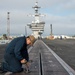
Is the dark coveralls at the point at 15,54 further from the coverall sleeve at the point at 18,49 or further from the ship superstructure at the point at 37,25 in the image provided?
the ship superstructure at the point at 37,25

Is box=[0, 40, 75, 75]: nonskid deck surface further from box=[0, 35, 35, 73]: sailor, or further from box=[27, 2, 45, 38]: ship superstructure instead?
box=[27, 2, 45, 38]: ship superstructure

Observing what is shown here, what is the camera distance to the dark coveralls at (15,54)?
10945mm

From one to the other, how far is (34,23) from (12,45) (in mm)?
170106

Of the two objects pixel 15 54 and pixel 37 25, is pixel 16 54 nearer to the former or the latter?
pixel 15 54

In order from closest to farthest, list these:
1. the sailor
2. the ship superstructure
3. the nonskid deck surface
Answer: the sailor < the nonskid deck surface < the ship superstructure

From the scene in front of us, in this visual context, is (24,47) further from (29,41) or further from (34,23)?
(34,23)

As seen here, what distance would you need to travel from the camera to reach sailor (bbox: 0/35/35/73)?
10877mm

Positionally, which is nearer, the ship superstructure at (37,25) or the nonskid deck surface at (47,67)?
the nonskid deck surface at (47,67)

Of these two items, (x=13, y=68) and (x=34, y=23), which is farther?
(x=34, y=23)

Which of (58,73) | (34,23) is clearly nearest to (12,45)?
(58,73)

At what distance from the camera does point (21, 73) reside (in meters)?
12.5

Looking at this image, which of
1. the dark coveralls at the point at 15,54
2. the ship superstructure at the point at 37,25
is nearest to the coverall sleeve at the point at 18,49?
the dark coveralls at the point at 15,54

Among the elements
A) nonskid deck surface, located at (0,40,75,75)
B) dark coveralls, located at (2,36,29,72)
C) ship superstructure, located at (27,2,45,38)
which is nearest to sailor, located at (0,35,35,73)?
dark coveralls, located at (2,36,29,72)

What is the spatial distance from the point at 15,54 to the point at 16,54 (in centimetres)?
9
